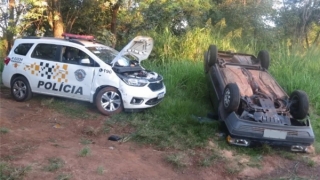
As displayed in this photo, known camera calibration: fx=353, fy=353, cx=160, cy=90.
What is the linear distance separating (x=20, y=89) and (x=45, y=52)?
1.18 meters

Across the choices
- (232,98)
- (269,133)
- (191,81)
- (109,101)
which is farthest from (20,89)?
(269,133)

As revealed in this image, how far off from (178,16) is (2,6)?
24.1 feet

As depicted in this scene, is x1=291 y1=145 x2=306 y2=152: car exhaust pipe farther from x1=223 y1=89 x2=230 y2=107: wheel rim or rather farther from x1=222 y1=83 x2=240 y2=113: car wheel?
x1=223 y1=89 x2=230 y2=107: wheel rim

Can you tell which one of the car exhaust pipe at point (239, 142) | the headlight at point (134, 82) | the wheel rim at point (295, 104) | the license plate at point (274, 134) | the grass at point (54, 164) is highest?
the headlight at point (134, 82)

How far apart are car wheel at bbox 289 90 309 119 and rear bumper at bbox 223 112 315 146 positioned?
43cm

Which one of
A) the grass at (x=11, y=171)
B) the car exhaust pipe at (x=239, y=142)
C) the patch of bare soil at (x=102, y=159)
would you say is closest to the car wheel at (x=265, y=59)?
the patch of bare soil at (x=102, y=159)

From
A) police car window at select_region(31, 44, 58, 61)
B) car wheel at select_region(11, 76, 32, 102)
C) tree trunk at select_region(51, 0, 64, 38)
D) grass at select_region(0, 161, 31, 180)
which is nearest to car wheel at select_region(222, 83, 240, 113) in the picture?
grass at select_region(0, 161, 31, 180)

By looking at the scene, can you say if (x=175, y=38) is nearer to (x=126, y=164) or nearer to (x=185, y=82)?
(x=185, y=82)

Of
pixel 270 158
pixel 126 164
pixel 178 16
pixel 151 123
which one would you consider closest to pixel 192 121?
pixel 151 123

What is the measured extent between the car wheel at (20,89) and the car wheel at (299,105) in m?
6.08

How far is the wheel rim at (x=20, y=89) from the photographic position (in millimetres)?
8748

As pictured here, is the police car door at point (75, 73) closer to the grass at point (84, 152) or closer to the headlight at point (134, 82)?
the headlight at point (134, 82)

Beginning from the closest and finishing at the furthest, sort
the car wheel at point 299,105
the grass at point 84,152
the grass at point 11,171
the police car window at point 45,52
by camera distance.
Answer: the grass at point 11,171, the grass at point 84,152, the car wheel at point 299,105, the police car window at point 45,52

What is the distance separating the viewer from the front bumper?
7.77 meters
